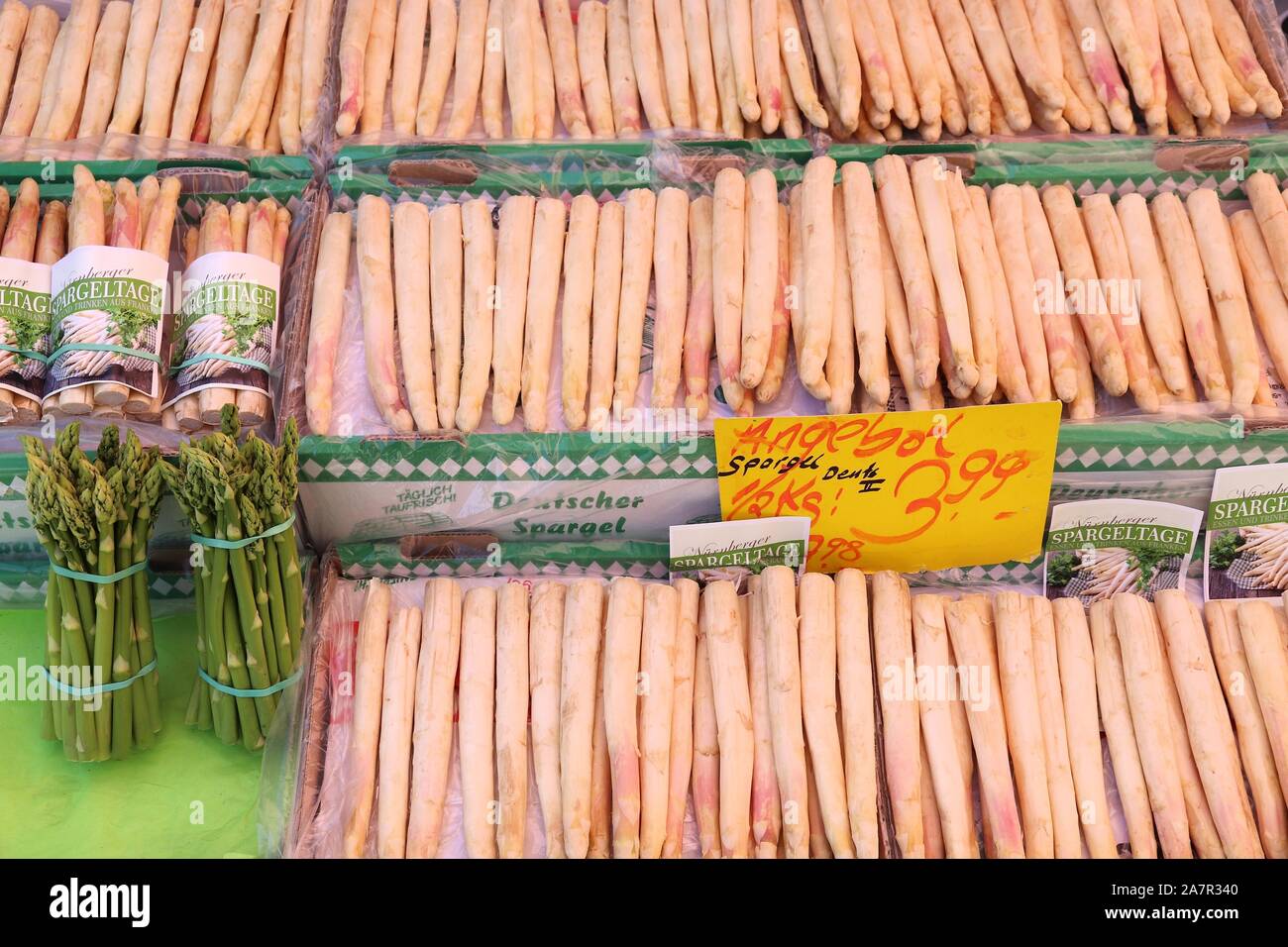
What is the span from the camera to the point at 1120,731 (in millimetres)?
2691

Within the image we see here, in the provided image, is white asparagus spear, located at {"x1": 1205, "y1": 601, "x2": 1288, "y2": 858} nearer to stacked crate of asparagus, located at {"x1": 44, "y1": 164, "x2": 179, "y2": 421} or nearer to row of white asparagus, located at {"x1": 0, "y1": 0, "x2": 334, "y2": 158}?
stacked crate of asparagus, located at {"x1": 44, "y1": 164, "x2": 179, "y2": 421}

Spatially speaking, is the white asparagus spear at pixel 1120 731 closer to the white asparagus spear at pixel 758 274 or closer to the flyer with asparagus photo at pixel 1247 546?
the flyer with asparagus photo at pixel 1247 546

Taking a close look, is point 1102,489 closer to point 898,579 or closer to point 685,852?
point 898,579

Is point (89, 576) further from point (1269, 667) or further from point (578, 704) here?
point (1269, 667)

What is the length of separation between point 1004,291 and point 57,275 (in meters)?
2.60

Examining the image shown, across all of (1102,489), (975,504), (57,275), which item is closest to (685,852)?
(975,504)

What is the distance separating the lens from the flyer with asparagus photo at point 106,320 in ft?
9.20

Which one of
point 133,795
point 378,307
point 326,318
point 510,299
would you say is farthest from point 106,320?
point 133,795

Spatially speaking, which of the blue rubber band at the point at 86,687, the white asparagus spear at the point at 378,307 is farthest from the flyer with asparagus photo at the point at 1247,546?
the blue rubber band at the point at 86,687

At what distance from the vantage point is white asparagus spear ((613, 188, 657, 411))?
2.99 meters

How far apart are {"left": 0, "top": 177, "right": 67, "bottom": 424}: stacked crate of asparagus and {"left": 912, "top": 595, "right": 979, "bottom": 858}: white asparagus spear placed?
2.41 m

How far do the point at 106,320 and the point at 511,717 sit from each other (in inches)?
57.9

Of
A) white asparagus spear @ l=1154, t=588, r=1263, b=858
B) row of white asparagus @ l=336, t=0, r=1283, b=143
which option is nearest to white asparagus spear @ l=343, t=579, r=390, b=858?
row of white asparagus @ l=336, t=0, r=1283, b=143

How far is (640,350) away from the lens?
3068mm
